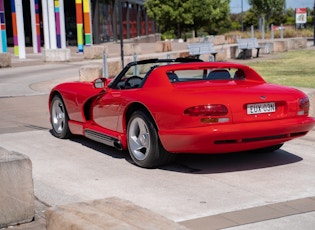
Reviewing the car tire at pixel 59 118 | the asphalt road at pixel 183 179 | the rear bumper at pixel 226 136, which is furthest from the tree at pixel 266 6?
the rear bumper at pixel 226 136

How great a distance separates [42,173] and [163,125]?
62.7 inches

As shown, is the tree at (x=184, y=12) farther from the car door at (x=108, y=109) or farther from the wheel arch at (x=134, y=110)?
the wheel arch at (x=134, y=110)

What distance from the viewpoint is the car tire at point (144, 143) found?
6.55 m

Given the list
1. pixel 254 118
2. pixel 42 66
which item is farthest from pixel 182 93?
pixel 42 66

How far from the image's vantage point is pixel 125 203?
4148 mm

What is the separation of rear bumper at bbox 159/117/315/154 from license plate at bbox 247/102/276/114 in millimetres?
137

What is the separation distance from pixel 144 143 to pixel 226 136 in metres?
1.10

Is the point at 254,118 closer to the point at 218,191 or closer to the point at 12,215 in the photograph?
the point at 218,191

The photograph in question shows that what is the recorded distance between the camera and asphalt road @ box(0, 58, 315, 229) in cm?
531

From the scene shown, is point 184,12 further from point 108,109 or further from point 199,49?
point 108,109

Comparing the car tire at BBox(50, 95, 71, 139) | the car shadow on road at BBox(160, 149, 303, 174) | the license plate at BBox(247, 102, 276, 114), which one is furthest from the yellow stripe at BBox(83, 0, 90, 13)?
the license plate at BBox(247, 102, 276, 114)

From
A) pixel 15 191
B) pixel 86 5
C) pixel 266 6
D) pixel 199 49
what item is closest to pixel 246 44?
pixel 199 49

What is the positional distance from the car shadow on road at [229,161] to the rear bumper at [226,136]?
0.45 m

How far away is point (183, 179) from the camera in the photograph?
6.34 m
